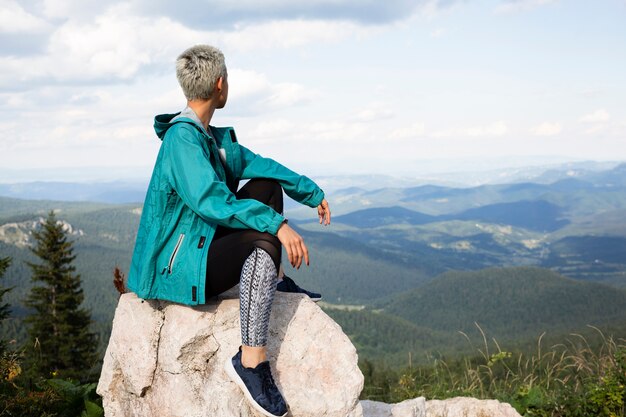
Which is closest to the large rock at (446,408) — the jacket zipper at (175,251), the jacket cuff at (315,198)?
the jacket cuff at (315,198)

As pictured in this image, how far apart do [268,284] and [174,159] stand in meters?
1.37

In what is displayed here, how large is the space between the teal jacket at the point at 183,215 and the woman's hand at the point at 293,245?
0.26 feet

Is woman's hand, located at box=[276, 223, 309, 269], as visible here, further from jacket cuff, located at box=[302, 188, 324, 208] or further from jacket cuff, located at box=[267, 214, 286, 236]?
jacket cuff, located at box=[302, 188, 324, 208]

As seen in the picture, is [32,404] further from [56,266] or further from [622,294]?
[622,294]

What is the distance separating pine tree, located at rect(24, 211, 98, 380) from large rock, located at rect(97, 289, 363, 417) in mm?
29590

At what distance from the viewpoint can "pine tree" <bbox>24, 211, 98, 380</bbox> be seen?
32219mm

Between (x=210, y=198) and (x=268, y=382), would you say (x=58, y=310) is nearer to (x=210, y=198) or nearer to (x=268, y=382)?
(x=268, y=382)

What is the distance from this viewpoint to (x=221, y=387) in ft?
16.1

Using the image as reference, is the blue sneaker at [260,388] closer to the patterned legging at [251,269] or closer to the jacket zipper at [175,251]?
the patterned legging at [251,269]

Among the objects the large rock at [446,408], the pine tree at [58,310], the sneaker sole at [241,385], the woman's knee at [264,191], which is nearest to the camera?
the sneaker sole at [241,385]

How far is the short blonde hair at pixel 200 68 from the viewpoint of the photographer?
4715 mm

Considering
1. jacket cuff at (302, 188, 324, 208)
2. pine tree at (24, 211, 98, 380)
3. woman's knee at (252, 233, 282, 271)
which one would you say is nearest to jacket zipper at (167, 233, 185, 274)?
woman's knee at (252, 233, 282, 271)

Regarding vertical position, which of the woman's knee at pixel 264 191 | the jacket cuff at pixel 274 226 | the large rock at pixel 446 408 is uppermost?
the woman's knee at pixel 264 191

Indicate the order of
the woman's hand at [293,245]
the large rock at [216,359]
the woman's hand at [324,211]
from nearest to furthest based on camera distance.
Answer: the woman's hand at [293,245]
the large rock at [216,359]
the woman's hand at [324,211]
